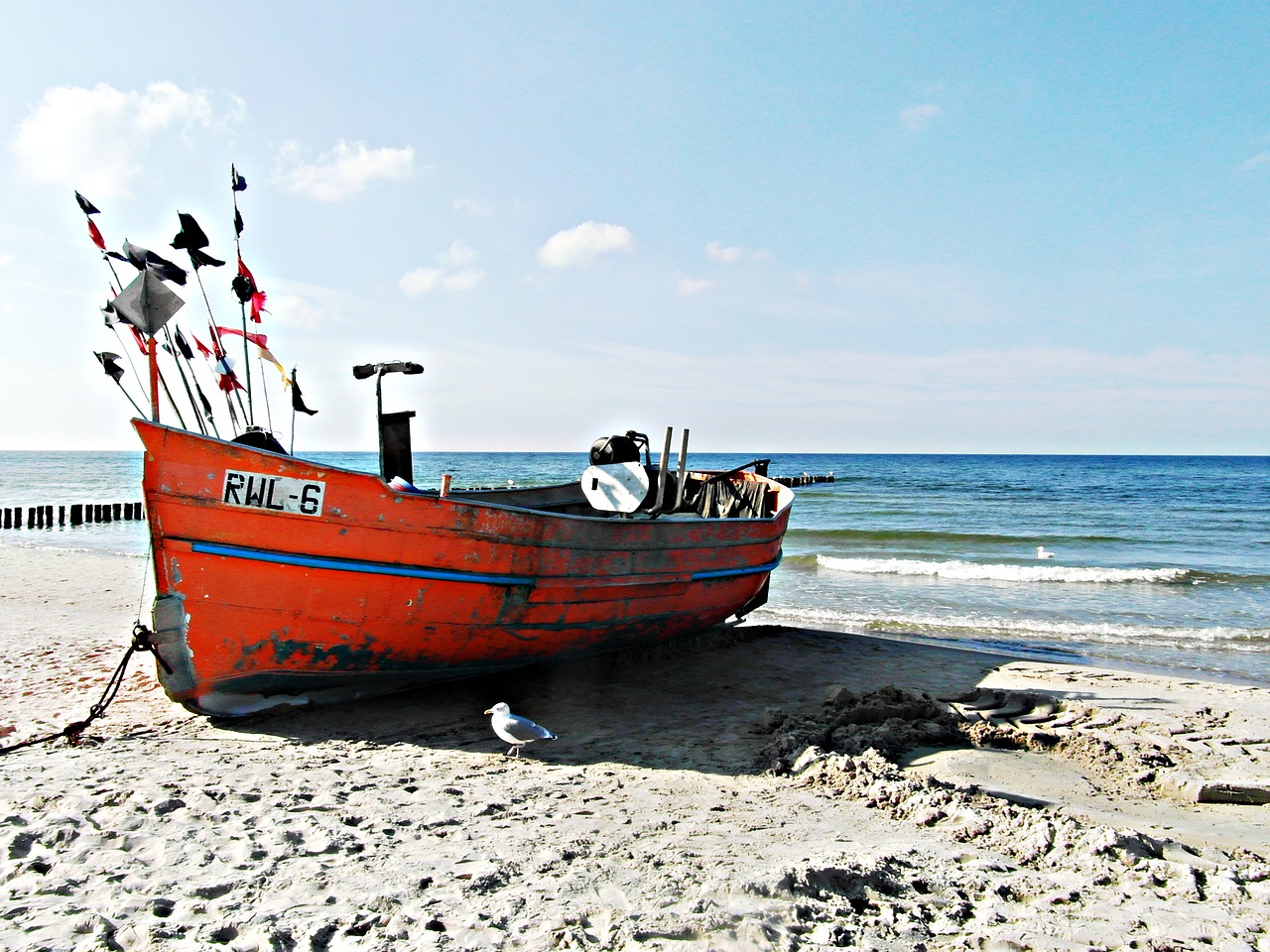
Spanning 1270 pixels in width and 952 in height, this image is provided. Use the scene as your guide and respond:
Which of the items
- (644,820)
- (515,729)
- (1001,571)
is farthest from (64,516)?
(644,820)

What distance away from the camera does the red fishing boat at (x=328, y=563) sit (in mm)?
5398

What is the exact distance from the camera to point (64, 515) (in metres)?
28.0

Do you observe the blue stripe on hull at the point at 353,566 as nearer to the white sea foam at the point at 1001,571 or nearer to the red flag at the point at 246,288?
the red flag at the point at 246,288

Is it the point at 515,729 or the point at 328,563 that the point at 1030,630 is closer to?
the point at 515,729

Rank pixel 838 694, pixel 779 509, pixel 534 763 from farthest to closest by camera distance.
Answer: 1. pixel 779 509
2. pixel 838 694
3. pixel 534 763

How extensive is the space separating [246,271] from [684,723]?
226 inches

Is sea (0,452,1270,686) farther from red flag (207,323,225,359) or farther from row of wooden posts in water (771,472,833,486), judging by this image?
row of wooden posts in water (771,472,833,486)

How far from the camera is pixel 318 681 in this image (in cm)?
609

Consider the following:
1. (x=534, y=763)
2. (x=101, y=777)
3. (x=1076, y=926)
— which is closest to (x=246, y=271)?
(x=101, y=777)

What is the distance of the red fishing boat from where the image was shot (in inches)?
213

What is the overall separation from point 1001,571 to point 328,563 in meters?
15.1

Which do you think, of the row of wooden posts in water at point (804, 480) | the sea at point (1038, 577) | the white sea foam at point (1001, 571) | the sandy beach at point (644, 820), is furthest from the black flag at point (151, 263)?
the row of wooden posts in water at point (804, 480)

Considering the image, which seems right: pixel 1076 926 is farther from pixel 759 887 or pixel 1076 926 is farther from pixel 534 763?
pixel 534 763

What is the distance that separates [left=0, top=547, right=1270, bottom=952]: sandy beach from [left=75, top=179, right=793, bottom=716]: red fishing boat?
17.7 inches
